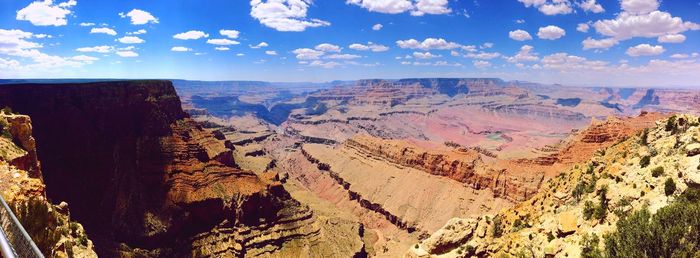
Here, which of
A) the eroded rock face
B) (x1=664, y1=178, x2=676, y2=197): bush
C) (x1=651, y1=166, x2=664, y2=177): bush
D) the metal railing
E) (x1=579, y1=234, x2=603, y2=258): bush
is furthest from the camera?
the eroded rock face

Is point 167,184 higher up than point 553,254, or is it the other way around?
point 553,254

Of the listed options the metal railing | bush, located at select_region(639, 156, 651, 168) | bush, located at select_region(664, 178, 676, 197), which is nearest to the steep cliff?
bush, located at select_region(664, 178, 676, 197)

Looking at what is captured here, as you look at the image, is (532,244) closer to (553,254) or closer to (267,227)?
(553,254)

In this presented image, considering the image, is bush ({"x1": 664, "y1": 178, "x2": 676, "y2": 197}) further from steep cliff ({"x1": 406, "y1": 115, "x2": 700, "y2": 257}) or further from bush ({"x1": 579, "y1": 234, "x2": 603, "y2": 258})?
bush ({"x1": 579, "y1": 234, "x2": 603, "y2": 258})

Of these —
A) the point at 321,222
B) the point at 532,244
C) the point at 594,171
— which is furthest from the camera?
the point at 321,222

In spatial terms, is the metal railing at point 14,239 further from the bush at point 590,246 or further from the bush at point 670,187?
the bush at point 670,187

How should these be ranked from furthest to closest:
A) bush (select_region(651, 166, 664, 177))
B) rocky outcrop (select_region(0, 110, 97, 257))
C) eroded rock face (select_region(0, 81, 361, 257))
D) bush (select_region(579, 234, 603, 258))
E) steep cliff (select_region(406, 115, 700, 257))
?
eroded rock face (select_region(0, 81, 361, 257)), bush (select_region(651, 166, 664, 177)), bush (select_region(579, 234, 603, 258)), steep cliff (select_region(406, 115, 700, 257)), rocky outcrop (select_region(0, 110, 97, 257))

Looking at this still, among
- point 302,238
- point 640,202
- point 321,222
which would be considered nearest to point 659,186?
point 640,202

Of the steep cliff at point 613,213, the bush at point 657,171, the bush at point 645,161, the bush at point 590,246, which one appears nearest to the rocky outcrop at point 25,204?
the bush at point 590,246
